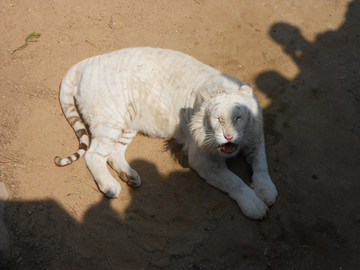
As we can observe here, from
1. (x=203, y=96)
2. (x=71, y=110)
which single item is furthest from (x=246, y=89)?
(x=71, y=110)

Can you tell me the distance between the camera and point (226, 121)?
2.95 meters

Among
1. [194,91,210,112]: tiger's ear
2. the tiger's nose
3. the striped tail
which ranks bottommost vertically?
the striped tail

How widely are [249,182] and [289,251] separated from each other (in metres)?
0.87

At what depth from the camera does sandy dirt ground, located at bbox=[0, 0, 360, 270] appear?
3.08 m

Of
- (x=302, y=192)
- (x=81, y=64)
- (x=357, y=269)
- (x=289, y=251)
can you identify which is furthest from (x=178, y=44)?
(x=357, y=269)

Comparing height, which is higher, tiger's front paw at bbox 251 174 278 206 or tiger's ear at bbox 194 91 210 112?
tiger's ear at bbox 194 91 210 112

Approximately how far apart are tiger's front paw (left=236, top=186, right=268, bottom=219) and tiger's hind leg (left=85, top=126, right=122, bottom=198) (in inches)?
57.5

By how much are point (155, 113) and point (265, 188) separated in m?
1.65

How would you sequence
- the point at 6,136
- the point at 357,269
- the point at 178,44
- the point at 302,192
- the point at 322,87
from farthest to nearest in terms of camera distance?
1. the point at 178,44
2. the point at 322,87
3. the point at 6,136
4. the point at 302,192
5. the point at 357,269

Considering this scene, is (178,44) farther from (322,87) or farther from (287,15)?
(322,87)

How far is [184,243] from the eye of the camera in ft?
10.4

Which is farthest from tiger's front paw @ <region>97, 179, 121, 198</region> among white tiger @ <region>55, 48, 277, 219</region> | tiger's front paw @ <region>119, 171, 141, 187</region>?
tiger's front paw @ <region>119, 171, 141, 187</region>

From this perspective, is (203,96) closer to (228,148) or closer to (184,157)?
(228,148)

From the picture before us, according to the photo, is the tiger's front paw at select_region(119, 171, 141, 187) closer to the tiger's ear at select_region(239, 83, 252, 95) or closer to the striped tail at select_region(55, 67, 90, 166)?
the striped tail at select_region(55, 67, 90, 166)
